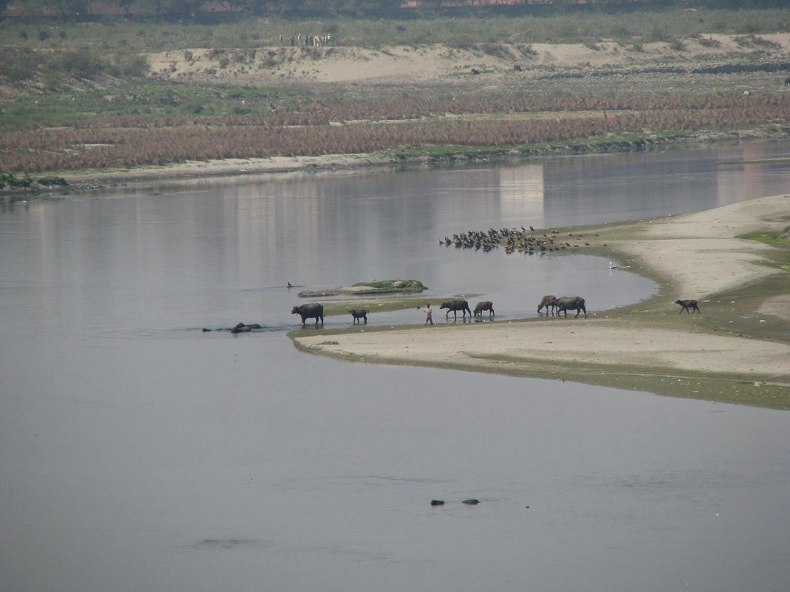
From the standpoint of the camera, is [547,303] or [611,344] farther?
[547,303]

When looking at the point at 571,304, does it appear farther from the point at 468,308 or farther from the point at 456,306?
the point at 456,306

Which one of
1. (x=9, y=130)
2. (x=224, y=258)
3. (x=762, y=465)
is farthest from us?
(x=9, y=130)

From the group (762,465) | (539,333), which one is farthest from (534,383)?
(762,465)

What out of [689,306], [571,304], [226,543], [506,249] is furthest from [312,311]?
[506,249]

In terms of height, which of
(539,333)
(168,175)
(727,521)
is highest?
(168,175)

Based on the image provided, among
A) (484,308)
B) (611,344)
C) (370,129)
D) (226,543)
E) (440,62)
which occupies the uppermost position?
(440,62)

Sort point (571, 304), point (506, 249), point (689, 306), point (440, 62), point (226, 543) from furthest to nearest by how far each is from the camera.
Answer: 1. point (440, 62)
2. point (506, 249)
3. point (571, 304)
4. point (689, 306)
5. point (226, 543)

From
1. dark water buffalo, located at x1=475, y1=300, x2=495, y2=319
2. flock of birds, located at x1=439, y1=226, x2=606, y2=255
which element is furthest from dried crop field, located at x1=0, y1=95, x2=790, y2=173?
dark water buffalo, located at x1=475, y1=300, x2=495, y2=319

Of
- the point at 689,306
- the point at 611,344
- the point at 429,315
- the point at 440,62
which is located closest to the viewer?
the point at 611,344

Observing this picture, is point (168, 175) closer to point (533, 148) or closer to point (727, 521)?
point (533, 148)
